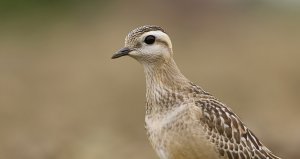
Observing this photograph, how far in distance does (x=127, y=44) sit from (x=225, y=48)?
20229 mm

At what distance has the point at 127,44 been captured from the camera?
12.9 m

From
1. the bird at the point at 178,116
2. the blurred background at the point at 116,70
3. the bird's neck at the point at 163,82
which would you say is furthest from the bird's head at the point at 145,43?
the blurred background at the point at 116,70

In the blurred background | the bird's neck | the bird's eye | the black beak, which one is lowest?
the blurred background

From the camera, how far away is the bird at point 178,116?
12.6m

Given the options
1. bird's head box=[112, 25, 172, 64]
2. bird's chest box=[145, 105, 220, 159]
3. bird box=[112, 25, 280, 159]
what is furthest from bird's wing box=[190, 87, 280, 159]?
bird's head box=[112, 25, 172, 64]

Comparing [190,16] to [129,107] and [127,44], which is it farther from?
[127,44]

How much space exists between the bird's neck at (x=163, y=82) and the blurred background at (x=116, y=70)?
12.0ft

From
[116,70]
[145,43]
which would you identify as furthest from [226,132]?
[116,70]

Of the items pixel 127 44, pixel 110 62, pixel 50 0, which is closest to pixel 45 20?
pixel 50 0

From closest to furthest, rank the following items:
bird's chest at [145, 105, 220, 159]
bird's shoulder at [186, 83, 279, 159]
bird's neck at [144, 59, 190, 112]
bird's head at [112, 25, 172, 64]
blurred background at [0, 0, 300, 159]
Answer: bird's chest at [145, 105, 220, 159] → bird's shoulder at [186, 83, 279, 159] → bird's head at [112, 25, 172, 64] → bird's neck at [144, 59, 190, 112] → blurred background at [0, 0, 300, 159]

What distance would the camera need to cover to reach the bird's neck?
13016 mm

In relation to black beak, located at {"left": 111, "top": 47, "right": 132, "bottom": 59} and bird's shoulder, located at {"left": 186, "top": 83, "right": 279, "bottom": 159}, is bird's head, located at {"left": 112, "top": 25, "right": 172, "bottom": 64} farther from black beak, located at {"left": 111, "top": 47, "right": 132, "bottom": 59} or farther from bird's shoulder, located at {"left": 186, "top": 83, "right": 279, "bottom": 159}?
bird's shoulder, located at {"left": 186, "top": 83, "right": 279, "bottom": 159}

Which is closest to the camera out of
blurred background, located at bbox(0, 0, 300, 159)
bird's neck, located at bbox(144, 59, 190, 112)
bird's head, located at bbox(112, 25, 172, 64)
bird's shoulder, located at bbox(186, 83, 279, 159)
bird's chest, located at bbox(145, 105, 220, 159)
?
bird's chest, located at bbox(145, 105, 220, 159)

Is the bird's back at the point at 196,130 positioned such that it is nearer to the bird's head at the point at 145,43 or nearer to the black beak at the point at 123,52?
the bird's head at the point at 145,43
